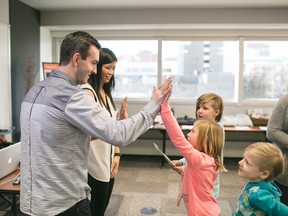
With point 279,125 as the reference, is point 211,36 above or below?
above

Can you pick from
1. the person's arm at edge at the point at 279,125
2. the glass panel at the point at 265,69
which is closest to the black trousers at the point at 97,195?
the person's arm at edge at the point at 279,125

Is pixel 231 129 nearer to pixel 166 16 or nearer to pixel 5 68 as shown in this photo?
pixel 166 16

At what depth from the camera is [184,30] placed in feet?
16.5

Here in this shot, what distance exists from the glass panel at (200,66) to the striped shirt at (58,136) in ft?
13.9

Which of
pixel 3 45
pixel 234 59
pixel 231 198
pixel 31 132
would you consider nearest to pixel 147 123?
pixel 31 132

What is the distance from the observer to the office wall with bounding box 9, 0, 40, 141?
4090mm

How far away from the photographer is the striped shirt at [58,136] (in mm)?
1062

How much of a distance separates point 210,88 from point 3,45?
11.3ft

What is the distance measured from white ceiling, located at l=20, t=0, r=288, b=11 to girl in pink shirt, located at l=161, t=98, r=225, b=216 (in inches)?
123

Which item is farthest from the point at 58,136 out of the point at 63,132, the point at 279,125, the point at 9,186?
the point at 9,186

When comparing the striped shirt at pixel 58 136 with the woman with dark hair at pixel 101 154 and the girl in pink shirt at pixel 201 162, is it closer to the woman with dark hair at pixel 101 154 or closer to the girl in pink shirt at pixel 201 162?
the girl in pink shirt at pixel 201 162

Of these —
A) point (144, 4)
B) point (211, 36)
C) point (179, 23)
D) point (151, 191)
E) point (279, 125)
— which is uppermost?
point (144, 4)

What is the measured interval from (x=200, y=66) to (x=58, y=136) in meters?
4.47

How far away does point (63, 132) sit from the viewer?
3.53 feet
